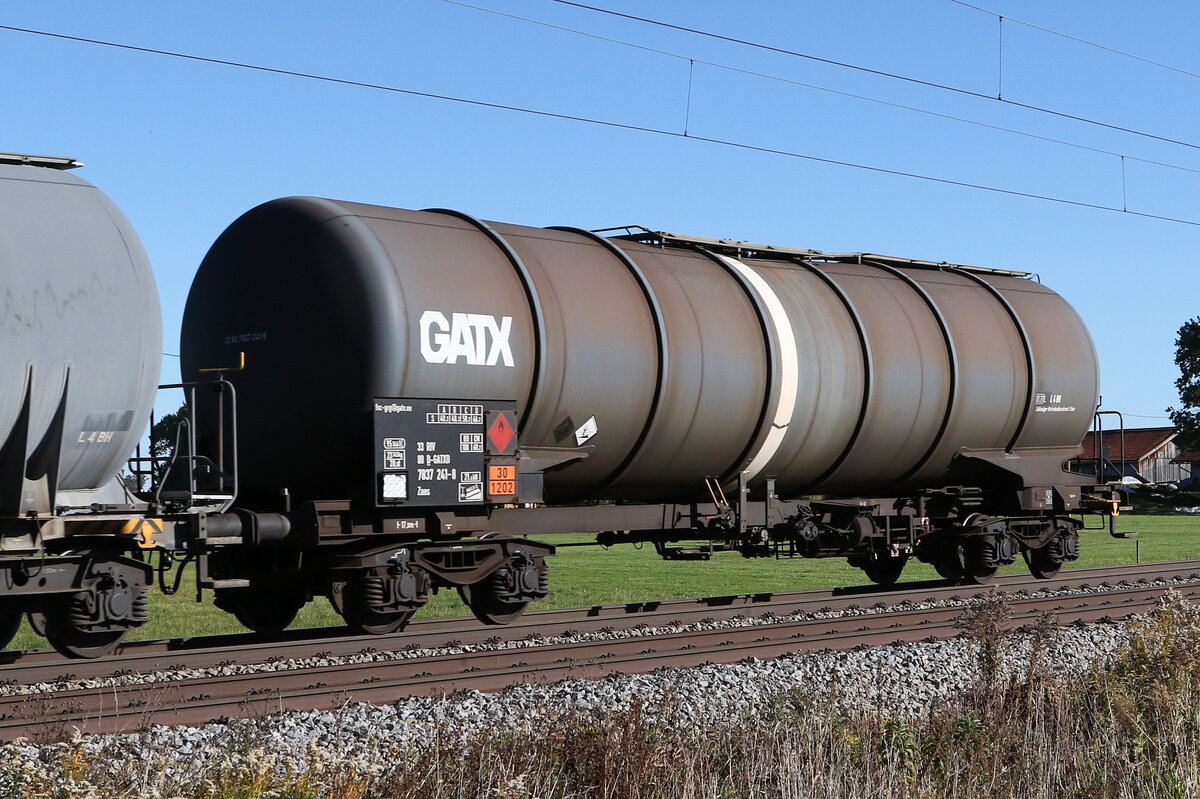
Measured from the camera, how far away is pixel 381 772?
6.91 m

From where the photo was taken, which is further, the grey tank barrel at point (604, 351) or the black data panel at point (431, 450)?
the grey tank barrel at point (604, 351)

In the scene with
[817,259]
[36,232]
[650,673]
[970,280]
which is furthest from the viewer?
[970,280]

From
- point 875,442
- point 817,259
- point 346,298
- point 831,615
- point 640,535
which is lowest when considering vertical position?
point 831,615

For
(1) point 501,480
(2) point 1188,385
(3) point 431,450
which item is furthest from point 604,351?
(2) point 1188,385

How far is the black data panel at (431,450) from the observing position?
11492mm

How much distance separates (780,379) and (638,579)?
11164mm

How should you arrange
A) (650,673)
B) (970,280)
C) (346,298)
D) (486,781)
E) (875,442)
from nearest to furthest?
(486,781), (650,673), (346,298), (875,442), (970,280)

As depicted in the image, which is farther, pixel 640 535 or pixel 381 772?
pixel 640 535

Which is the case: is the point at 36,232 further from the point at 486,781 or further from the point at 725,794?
the point at 725,794

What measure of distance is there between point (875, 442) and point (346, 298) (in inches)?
286

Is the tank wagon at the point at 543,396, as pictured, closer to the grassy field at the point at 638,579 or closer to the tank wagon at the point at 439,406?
the tank wagon at the point at 439,406

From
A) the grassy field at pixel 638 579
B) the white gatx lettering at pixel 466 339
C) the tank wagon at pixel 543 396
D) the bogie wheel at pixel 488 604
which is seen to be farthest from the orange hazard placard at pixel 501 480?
the grassy field at pixel 638 579

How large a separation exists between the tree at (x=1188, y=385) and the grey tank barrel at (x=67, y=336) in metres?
72.1

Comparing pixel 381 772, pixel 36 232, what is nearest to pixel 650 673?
pixel 381 772
